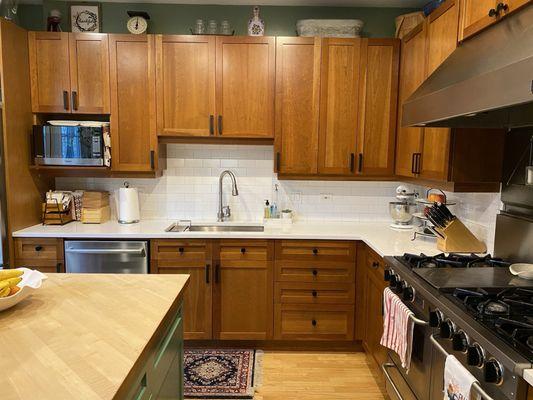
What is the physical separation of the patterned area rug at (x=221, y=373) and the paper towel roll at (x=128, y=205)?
119cm

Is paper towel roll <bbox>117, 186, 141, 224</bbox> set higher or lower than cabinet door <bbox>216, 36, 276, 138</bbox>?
lower

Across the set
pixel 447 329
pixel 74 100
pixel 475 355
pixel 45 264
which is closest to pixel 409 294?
pixel 447 329

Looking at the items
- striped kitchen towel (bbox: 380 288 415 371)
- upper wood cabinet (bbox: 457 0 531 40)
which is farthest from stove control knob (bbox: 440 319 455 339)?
upper wood cabinet (bbox: 457 0 531 40)

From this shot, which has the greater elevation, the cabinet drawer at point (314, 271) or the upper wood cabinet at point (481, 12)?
the upper wood cabinet at point (481, 12)

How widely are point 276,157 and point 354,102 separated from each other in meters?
0.77

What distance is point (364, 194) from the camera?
139 inches

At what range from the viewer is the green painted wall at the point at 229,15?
3.33 metres

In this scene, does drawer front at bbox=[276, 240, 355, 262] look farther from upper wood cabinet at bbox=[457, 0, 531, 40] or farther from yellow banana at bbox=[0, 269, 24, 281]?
yellow banana at bbox=[0, 269, 24, 281]

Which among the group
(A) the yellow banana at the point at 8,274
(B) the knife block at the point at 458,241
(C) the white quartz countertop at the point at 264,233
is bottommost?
(C) the white quartz countertop at the point at 264,233

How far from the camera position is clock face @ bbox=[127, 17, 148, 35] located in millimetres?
3160

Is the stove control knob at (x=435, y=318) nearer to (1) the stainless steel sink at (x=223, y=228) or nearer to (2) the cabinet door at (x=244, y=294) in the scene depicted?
(2) the cabinet door at (x=244, y=294)

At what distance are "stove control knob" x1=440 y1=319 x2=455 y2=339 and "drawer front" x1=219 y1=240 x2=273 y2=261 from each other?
1.59 m

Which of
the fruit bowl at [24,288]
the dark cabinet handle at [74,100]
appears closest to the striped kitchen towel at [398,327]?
the fruit bowl at [24,288]

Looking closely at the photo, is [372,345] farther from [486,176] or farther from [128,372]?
[128,372]
